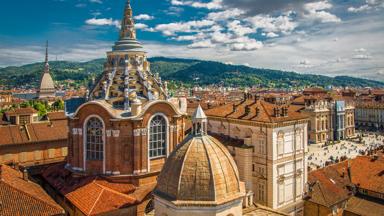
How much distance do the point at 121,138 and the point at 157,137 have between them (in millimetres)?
3919

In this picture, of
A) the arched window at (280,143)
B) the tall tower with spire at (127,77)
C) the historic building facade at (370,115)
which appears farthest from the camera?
the historic building facade at (370,115)

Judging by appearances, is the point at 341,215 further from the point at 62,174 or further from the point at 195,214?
the point at 62,174

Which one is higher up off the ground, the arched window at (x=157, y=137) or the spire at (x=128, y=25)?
the spire at (x=128, y=25)

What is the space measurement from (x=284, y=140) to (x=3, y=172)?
32.4m

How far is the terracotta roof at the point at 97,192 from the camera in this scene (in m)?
28.3

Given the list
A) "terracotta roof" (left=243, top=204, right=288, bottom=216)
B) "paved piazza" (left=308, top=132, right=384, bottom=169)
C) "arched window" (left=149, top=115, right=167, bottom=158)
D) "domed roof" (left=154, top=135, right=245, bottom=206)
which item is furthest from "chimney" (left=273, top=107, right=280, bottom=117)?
"paved piazza" (left=308, top=132, right=384, bottom=169)

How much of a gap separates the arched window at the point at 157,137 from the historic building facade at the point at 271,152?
11.9 m

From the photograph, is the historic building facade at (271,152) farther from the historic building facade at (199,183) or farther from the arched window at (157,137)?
the historic building facade at (199,183)

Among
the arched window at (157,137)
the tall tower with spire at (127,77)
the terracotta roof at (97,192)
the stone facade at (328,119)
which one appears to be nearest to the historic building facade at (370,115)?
the stone facade at (328,119)

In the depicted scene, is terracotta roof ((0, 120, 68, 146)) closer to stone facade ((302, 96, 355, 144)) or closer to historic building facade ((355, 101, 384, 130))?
stone facade ((302, 96, 355, 144))

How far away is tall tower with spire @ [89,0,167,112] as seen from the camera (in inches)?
1371

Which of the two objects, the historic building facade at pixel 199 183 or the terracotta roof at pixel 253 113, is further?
the terracotta roof at pixel 253 113

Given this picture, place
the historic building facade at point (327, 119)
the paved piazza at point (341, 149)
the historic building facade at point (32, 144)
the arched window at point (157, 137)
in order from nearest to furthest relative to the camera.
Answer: the arched window at point (157, 137), the historic building facade at point (32, 144), the paved piazza at point (341, 149), the historic building facade at point (327, 119)

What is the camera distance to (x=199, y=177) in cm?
1956
